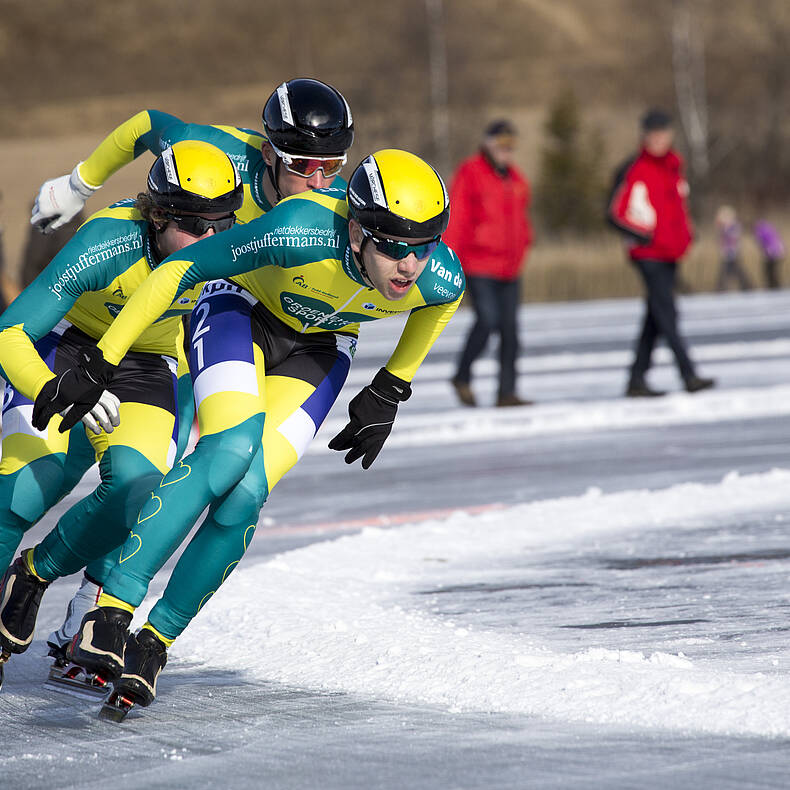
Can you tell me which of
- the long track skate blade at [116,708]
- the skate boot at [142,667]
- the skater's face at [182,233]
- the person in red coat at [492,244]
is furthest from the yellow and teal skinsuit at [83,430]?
the person in red coat at [492,244]

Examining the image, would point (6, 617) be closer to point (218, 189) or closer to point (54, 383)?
point (54, 383)

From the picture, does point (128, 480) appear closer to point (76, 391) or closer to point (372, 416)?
point (76, 391)

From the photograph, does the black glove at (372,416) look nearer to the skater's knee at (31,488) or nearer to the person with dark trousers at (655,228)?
the skater's knee at (31,488)

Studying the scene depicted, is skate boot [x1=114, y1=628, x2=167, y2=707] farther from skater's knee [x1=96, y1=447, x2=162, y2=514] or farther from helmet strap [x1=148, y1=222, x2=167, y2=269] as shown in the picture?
helmet strap [x1=148, y1=222, x2=167, y2=269]

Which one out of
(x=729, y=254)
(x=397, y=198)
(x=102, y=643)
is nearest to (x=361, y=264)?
(x=397, y=198)

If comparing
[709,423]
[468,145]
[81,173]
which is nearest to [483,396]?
[709,423]

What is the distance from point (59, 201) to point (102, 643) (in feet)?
6.53

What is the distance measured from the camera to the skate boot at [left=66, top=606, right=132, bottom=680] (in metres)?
Result: 3.77

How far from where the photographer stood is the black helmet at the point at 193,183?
4312 millimetres

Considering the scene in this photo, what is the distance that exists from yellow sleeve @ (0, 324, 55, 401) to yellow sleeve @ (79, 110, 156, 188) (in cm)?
115

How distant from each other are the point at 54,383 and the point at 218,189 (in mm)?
802

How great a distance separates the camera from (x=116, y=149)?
209 inches

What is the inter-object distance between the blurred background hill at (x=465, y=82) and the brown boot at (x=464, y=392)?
3355 millimetres

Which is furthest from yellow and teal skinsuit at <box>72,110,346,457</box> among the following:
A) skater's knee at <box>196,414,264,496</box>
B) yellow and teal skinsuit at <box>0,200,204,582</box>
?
skater's knee at <box>196,414,264,496</box>
